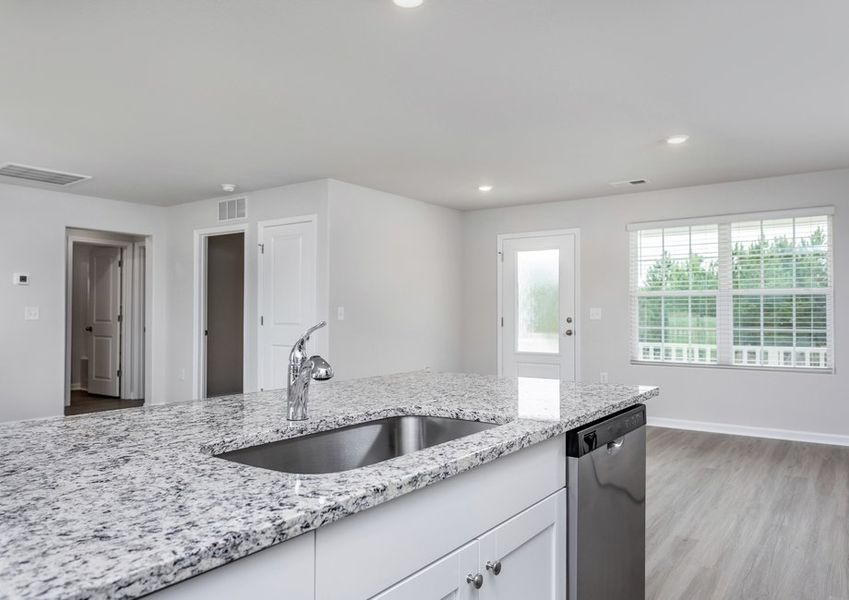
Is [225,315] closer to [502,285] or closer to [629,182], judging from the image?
[502,285]

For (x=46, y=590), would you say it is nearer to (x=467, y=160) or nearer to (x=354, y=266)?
(x=467, y=160)

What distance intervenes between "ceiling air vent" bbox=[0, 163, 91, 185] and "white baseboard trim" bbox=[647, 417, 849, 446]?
241 inches

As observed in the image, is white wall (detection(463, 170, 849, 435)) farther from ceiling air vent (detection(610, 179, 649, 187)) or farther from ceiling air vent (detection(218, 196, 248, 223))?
ceiling air vent (detection(218, 196, 248, 223))

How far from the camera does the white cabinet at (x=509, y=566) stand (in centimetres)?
110

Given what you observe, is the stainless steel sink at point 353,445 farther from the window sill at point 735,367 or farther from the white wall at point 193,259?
the window sill at point 735,367

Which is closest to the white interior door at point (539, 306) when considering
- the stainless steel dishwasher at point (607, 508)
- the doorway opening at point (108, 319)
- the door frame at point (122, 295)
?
the door frame at point (122, 295)

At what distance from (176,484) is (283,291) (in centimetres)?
495

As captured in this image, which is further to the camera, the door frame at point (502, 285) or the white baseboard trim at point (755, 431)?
the door frame at point (502, 285)

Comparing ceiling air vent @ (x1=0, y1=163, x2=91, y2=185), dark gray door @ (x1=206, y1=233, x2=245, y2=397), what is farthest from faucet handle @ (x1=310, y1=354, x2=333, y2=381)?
dark gray door @ (x1=206, y1=233, x2=245, y2=397)

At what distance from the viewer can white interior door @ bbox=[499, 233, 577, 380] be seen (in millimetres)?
6598

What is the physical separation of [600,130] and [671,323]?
2814mm

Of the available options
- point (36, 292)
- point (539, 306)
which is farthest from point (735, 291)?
point (36, 292)

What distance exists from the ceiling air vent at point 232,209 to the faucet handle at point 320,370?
498 cm

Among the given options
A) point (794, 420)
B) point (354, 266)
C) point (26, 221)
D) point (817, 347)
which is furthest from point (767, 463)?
point (26, 221)
